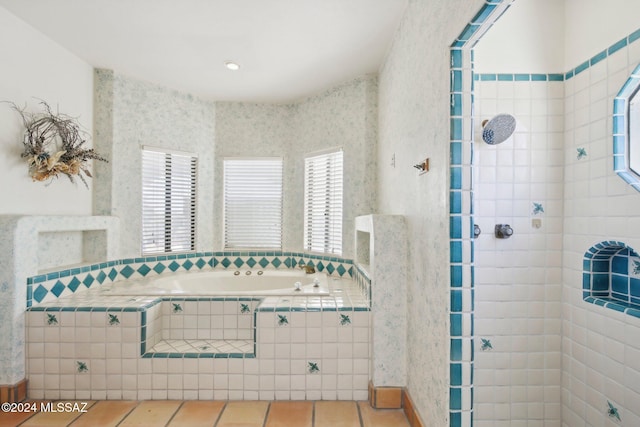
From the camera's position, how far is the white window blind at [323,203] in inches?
132

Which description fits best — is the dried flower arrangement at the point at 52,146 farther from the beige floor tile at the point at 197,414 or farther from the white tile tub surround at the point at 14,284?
the beige floor tile at the point at 197,414

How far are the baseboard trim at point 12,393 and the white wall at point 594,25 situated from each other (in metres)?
3.66

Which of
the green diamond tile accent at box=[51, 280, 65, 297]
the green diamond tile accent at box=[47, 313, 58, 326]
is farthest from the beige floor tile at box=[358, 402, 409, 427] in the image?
the green diamond tile accent at box=[51, 280, 65, 297]

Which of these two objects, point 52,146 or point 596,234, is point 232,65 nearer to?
point 52,146

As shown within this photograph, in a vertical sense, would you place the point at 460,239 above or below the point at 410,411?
above

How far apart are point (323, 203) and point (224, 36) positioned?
1.69m

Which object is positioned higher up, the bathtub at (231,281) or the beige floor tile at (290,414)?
the bathtub at (231,281)

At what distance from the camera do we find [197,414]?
2066 millimetres

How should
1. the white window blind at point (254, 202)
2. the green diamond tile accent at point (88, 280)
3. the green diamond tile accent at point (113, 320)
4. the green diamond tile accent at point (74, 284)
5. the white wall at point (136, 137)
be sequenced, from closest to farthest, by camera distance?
1. the green diamond tile accent at point (113, 320)
2. the green diamond tile accent at point (74, 284)
3. the green diamond tile accent at point (88, 280)
4. the white wall at point (136, 137)
5. the white window blind at point (254, 202)

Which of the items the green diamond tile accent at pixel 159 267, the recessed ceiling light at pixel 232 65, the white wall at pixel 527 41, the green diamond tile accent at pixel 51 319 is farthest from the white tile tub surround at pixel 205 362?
the recessed ceiling light at pixel 232 65

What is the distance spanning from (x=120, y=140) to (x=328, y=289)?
7.35 feet

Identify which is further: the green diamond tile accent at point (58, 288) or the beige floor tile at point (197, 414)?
the green diamond tile accent at point (58, 288)

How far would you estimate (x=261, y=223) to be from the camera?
3809 millimetres

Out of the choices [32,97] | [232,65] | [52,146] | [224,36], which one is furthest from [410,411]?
[32,97]
